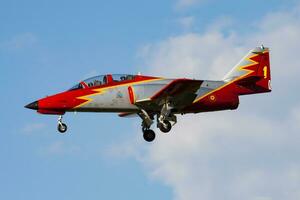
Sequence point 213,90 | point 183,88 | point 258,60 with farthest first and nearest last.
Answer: point 258,60 → point 213,90 → point 183,88

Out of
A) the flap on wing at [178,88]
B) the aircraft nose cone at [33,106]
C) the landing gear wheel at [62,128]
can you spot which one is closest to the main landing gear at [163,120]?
the flap on wing at [178,88]

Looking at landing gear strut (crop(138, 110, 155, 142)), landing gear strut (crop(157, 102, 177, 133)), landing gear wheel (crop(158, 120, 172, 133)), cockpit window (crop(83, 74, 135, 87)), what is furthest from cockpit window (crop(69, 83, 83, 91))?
landing gear wheel (crop(158, 120, 172, 133))

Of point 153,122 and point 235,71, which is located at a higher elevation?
point 235,71

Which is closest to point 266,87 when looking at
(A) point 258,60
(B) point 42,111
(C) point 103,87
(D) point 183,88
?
(A) point 258,60

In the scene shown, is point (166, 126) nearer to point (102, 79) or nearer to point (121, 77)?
point (121, 77)

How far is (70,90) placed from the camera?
35.0m

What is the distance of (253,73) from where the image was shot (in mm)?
38531

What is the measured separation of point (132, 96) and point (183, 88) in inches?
102

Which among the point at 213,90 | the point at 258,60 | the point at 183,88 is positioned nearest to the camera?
the point at 183,88

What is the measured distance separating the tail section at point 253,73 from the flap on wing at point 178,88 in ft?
11.4

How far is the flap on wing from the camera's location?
33312mm

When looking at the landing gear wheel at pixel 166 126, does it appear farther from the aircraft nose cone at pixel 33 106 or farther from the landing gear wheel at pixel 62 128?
the aircraft nose cone at pixel 33 106

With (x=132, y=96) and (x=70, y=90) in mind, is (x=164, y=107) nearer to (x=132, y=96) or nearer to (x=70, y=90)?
(x=132, y=96)

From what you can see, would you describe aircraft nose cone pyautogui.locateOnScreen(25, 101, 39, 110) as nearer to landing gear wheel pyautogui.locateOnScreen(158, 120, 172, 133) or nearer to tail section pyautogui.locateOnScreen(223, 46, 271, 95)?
landing gear wheel pyautogui.locateOnScreen(158, 120, 172, 133)
